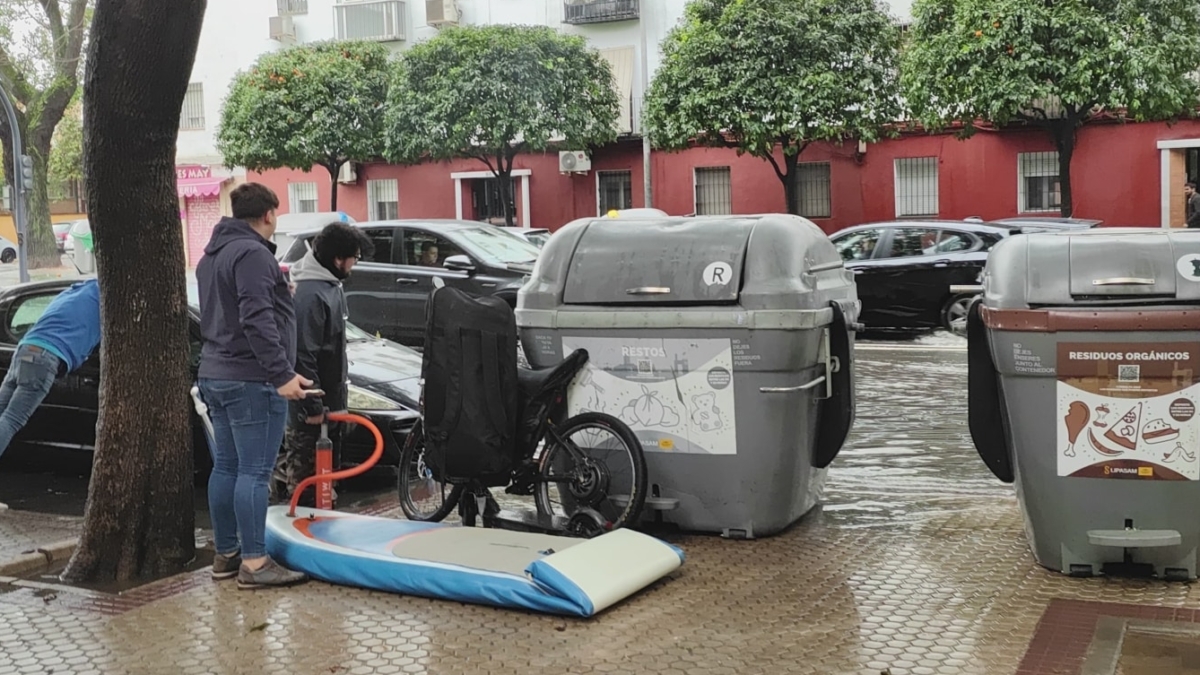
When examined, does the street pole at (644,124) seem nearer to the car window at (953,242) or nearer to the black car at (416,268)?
the car window at (953,242)

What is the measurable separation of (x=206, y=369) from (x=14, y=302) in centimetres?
437

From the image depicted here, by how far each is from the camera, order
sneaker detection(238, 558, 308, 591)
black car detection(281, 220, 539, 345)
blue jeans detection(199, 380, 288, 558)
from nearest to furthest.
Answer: blue jeans detection(199, 380, 288, 558)
sneaker detection(238, 558, 308, 591)
black car detection(281, 220, 539, 345)

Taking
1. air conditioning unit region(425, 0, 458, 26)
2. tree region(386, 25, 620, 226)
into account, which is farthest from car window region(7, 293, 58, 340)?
air conditioning unit region(425, 0, 458, 26)

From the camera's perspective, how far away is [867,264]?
1675cm

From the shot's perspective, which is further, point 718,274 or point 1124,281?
point 718,274

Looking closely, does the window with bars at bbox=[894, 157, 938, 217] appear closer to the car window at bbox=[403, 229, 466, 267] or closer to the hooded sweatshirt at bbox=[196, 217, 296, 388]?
the car window at bbox=[403, 229, 466, 267]

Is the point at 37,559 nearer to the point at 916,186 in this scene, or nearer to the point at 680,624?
the point at 680,624

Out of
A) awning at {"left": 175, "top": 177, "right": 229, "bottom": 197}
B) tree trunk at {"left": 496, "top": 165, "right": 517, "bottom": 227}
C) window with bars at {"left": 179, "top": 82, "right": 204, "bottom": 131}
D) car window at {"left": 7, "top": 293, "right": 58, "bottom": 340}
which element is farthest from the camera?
window with bars at {"left": 179, "top": 82, "right": 204, "bottom": 131}

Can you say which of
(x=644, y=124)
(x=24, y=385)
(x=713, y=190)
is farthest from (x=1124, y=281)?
(x=713, y=190)

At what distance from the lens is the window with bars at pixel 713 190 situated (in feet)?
100

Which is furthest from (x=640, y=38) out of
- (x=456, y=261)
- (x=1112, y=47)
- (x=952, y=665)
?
(x=952, y=665)

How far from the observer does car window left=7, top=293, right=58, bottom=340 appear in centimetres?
934

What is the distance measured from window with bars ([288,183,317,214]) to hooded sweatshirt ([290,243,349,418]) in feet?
101

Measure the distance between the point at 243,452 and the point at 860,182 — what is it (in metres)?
24.2
